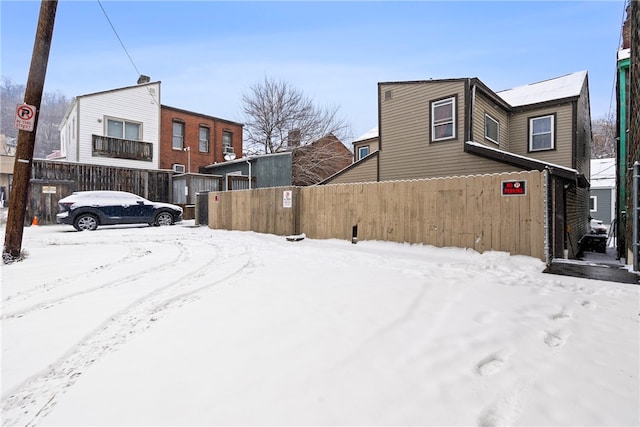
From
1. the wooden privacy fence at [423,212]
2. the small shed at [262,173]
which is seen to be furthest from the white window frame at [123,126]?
the wooden privacy fence at [423,212]

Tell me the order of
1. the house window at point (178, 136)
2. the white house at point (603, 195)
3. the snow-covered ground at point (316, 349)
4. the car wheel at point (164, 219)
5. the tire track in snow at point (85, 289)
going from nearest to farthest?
the snow-covered ground at point (316, 349), the tire track in snow at point (85, 289), the car wheel at point (164, 219), the house window at point (178, 136), the white house at point (603, 195)

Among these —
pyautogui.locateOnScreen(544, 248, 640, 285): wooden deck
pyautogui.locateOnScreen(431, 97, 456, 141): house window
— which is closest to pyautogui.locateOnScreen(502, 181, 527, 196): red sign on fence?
pyautogui.locateOnScreen(544, 248, 640, 285): wooden deck

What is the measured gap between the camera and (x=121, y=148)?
17625 millimetres

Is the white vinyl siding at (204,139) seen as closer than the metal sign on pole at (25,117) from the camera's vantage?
No

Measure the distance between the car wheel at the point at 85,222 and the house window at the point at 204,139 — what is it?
10901 millimetres

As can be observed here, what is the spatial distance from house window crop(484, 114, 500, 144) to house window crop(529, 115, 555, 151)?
4.36 ft

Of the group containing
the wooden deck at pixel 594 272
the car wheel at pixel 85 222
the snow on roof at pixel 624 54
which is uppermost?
the snow on roof at pixel 624 54

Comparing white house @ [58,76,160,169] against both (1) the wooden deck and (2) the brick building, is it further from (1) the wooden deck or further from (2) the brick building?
(1) the wooden deck

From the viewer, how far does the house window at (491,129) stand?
36.9ft

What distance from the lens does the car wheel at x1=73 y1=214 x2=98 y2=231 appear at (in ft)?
37.1

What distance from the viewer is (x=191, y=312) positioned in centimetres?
330

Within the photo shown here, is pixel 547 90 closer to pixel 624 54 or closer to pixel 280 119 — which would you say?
pixel 624 54

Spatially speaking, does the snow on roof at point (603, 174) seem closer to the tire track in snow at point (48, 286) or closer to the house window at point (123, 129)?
the tire track in snow at point (48, 286)

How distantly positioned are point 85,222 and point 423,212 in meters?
11.7
